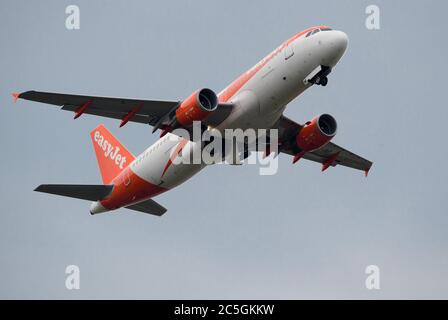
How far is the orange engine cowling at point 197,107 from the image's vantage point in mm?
40375

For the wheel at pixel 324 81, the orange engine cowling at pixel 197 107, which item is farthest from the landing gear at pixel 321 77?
the orange engine cowling at pixel 197 107

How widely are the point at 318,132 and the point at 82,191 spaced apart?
1420 centimetres

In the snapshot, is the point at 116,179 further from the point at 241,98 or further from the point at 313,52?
the point at 313,52

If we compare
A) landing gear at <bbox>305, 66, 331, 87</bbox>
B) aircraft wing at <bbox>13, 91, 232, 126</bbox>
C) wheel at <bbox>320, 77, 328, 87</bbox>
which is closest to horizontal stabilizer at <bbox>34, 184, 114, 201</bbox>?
aircraft wing at <bbox>13, 91, 232, 126</bbox>

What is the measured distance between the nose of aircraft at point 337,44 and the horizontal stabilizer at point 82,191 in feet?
54.2

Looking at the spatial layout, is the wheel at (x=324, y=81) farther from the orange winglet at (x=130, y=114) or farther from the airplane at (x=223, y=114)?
the orange winglet at (x=130, y=114)

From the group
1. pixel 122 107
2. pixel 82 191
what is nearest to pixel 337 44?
pixel 122 107

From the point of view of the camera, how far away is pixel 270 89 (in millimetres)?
40562

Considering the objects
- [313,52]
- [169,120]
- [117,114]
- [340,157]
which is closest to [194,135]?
[169,120]

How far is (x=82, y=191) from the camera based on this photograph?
48.5 meters

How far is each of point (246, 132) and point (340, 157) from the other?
10400 mm

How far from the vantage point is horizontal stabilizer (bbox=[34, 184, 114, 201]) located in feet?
154

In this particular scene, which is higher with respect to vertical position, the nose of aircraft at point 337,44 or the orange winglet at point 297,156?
the nose of aircraft at point 337,44

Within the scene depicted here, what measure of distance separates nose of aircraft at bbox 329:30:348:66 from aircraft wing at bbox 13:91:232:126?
5863 millimetres
